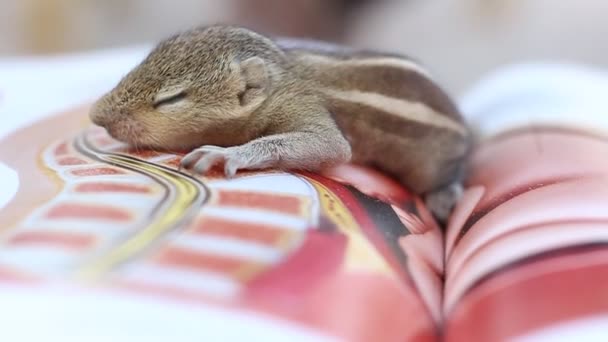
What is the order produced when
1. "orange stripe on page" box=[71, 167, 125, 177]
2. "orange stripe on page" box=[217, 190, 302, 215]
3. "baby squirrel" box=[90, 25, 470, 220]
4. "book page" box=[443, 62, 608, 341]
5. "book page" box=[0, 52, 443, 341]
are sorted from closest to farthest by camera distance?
1. "book page" box=[0, 52, 443, 341]
2. "book page" box=[443, 62, 608, 341]
3. "orange stripe on page" box=[217, 190, 302, 215]
4. "orange stripe on page" box=[71, 167, 125, 177]
5. "baby squirrel" box=[90, 25, 470, 220]

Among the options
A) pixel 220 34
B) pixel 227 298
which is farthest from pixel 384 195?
pixel 227 298

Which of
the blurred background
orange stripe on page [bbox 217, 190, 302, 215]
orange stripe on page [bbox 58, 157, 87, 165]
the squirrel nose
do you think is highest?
the blurred background

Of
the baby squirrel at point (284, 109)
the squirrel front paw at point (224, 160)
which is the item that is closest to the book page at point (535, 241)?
the baby squirrel at point (284, 109)

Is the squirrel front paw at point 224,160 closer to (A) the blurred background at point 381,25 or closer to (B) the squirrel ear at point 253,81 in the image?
(B) the squirrel ear at point 253,81

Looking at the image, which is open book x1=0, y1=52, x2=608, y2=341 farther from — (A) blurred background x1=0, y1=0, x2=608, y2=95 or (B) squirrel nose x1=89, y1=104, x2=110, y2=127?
(A) blurred background x1=0, y1=0, x2=608, y2=95

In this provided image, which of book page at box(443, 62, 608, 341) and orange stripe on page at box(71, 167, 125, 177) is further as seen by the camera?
orange stripe on page at box(71, 167, 125, 177)

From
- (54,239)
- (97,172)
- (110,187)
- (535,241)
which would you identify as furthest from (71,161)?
(535,241)

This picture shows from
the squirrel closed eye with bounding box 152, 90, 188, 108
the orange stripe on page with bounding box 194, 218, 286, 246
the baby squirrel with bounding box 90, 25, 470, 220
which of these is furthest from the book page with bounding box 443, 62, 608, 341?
the squirrel closed eye with bounding box 152, 90, 188, 108
